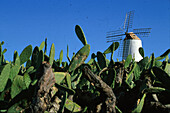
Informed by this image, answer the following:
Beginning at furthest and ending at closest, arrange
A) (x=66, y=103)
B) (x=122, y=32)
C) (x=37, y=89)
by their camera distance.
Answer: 1. (x=122, y=32)
2. (x=66, y=103)
3. (x=37, y=89)

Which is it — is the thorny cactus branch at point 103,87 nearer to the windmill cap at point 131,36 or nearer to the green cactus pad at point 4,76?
the green cactus pad at point 4,76

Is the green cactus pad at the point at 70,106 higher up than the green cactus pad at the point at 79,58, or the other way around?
the green cactus pad at the point at 79,58

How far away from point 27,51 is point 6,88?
0.21 m

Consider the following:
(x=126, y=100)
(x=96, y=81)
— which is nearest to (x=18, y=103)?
(x=96, y=81)

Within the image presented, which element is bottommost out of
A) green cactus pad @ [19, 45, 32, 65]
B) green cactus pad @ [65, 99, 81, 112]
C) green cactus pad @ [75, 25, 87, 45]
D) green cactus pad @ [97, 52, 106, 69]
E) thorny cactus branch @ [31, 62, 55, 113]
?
green cactus pad @ [65, 99, 81, 112]

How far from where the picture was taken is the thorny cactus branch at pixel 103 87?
692 millimetres

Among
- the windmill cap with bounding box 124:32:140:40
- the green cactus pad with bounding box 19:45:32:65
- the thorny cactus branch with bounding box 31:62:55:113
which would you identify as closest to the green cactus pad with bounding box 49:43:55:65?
the green cactus pad with bounding box 19:45:32:65

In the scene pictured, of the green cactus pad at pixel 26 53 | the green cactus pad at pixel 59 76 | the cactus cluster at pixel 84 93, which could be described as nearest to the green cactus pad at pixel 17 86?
the cactus cluster at pixel 84 93

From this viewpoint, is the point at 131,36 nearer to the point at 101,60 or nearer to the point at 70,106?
the point at 101,60

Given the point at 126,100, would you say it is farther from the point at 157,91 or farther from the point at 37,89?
the point at 37,89

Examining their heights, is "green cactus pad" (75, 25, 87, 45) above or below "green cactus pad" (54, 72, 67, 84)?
above

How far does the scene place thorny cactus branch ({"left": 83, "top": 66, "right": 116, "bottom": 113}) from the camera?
0.69m

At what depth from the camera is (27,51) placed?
Answer: 0.97 m

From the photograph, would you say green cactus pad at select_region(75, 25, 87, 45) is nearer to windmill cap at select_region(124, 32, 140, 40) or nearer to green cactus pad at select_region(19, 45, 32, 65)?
green cactus pad at select_region(19, 45, 32, 65)
